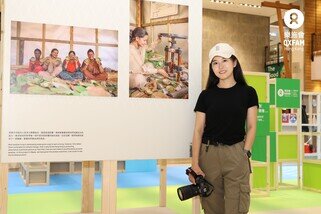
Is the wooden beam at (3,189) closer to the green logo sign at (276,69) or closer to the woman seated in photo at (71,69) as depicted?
the woman seated in photo at (71,69)

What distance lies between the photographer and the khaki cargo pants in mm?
2623

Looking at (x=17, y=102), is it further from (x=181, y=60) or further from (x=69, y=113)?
(x=181, y=60)

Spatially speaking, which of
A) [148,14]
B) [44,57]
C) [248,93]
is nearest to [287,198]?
[248,93]

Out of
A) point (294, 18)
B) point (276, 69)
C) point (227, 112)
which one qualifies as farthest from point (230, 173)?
point (276, 69)

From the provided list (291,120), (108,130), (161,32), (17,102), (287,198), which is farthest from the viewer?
(291,120)

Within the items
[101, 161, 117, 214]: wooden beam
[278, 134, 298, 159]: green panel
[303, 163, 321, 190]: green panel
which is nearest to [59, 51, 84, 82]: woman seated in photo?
[101, 161, 117, 214]: wooden beam

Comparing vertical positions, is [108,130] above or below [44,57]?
below

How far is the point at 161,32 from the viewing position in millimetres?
2896

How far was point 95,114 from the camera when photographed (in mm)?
2660

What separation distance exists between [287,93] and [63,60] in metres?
4.94

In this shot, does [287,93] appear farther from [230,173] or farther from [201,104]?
[230,173]

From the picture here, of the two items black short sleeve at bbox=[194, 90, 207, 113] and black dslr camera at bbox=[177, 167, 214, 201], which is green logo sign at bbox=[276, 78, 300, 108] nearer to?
black short sleeve at bbox=[194, 90, 207, 113]

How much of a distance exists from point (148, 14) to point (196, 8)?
372 millimetres

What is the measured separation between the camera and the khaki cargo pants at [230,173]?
2.62m
